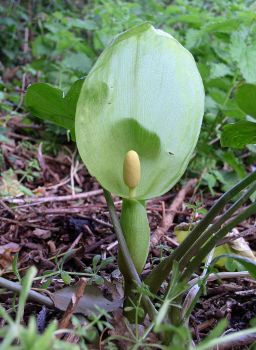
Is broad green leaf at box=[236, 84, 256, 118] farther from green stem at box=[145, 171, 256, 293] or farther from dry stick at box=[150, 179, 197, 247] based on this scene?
dry stick at box=[150, 179, 197, 247]

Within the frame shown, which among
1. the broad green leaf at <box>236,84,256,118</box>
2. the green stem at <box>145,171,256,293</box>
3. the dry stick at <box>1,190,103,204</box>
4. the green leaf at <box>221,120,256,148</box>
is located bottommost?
the dry stick at <box>1,190,103,204</box>

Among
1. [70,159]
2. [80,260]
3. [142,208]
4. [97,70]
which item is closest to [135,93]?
[97,70]

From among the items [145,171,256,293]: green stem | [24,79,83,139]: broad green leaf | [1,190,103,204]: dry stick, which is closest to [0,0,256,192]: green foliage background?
[1,190,103,204]: dry stick

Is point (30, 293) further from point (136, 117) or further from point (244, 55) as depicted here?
point (244, 55)

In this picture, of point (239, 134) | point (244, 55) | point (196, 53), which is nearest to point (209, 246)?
point (239, 134)

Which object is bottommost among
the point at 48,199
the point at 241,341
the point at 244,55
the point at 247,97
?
the point at 48,199

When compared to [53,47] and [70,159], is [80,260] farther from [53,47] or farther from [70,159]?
[53,47]
